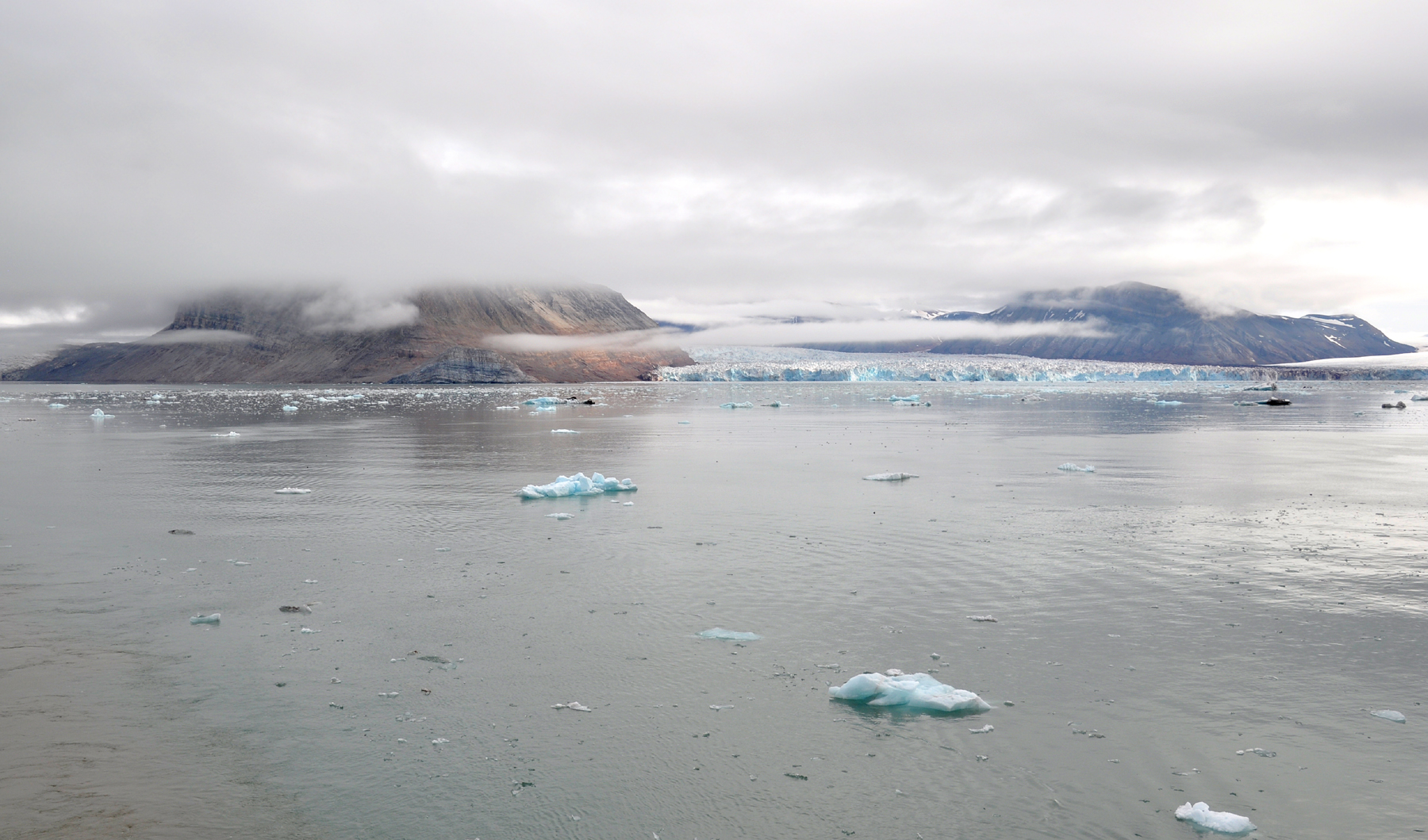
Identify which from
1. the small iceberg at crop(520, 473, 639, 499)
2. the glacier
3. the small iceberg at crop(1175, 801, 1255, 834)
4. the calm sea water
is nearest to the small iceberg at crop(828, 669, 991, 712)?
the calm sea water

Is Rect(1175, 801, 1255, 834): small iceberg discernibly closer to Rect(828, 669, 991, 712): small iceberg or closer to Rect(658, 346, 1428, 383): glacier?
Rect(828, 669, 991, 712): small iceberg

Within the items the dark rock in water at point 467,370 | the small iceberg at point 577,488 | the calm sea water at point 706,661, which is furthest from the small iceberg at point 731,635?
the dark rock in water at point 467,370

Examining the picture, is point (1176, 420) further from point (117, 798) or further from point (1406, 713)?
point (117, 798)

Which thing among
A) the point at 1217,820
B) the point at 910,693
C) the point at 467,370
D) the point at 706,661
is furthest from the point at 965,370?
the point at 1217,820

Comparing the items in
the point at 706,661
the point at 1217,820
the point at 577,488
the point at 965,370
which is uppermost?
the point at 965,370

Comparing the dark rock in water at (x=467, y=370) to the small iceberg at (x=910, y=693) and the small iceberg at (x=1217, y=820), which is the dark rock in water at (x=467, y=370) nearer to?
the small iceberg at (x=910, y=693)

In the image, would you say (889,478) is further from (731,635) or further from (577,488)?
(731,635)

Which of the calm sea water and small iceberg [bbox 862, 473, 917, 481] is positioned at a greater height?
small iceberg [bbox 862, 473, 917, 481]
